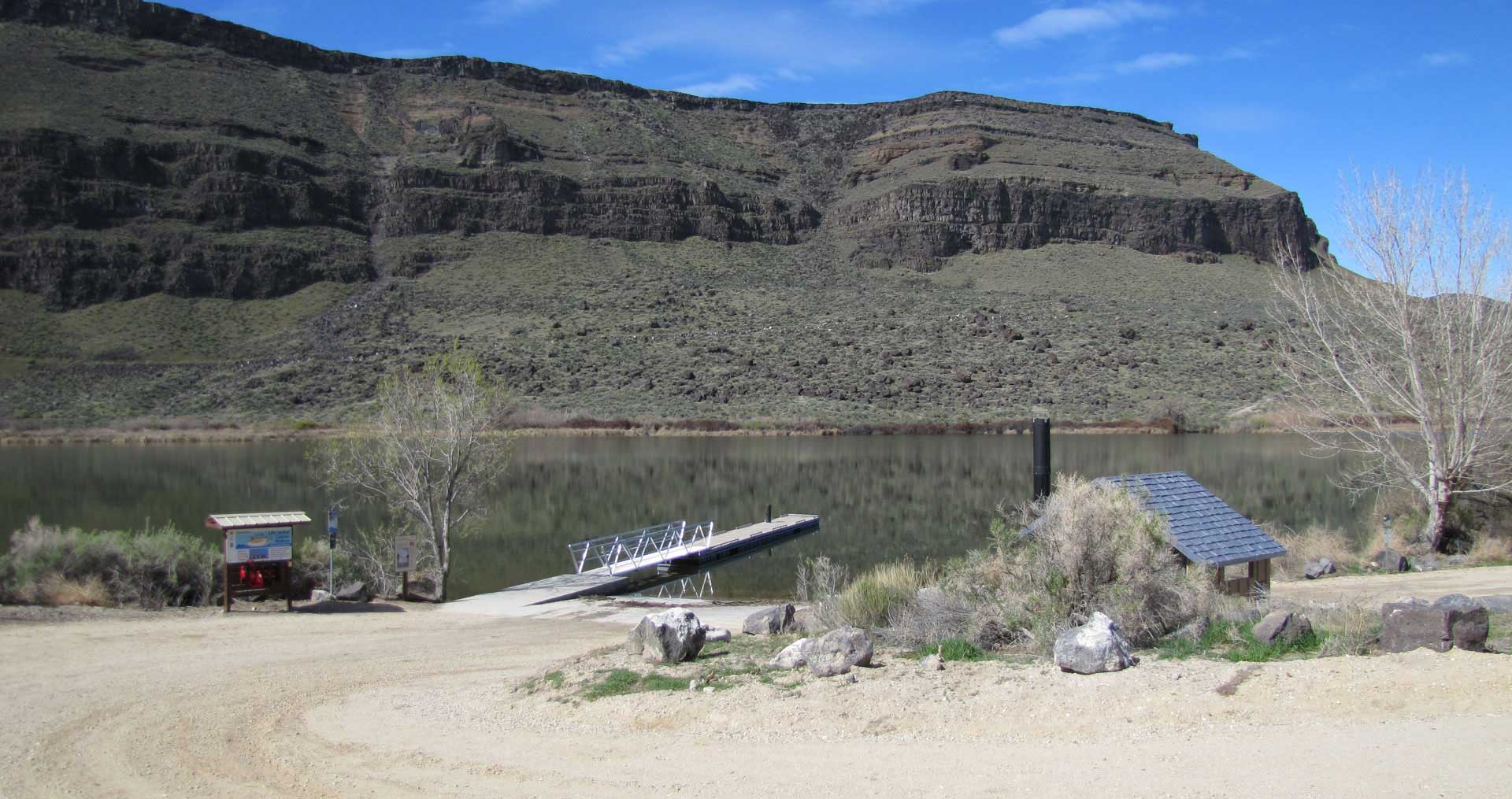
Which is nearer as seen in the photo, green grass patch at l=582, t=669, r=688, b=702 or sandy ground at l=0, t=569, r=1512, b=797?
sandy ground at l=0, t=569, r=1512, b=797

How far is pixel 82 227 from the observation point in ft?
247

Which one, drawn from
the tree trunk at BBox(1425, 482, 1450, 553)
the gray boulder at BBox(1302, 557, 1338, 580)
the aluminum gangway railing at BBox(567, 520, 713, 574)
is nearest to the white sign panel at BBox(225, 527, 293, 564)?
the aluminum gangway railing at BBox(567, 520, 713, 574)

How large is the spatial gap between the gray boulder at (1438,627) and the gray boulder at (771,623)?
526 cm

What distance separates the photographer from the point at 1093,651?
7688 mm

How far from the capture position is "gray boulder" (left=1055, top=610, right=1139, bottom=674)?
7664 mm

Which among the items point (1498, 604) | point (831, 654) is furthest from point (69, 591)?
point (1498, 604)

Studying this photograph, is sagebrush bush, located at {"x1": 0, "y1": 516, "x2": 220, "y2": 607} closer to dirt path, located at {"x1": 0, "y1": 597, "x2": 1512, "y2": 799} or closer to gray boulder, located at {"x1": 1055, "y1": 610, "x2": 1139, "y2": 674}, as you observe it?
dirt path, located at {"x1": 0, "y1": 597, "x2": 1512, "y2": 799}

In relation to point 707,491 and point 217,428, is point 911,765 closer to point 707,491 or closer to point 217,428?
point 707,491

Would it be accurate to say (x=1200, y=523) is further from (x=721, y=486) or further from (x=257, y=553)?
(x=721, y=486)

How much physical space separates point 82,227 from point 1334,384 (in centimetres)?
8067

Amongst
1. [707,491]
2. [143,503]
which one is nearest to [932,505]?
[707,491]

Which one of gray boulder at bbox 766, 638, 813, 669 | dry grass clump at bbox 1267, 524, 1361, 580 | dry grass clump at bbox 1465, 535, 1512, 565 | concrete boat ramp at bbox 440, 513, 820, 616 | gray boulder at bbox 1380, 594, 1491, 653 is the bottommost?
concrete boat ramp at bbox 440, 513, 820, 616

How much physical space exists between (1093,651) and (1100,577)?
1510mm

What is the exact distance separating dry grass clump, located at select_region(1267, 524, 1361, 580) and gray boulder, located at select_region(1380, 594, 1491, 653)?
8614 millimetres
